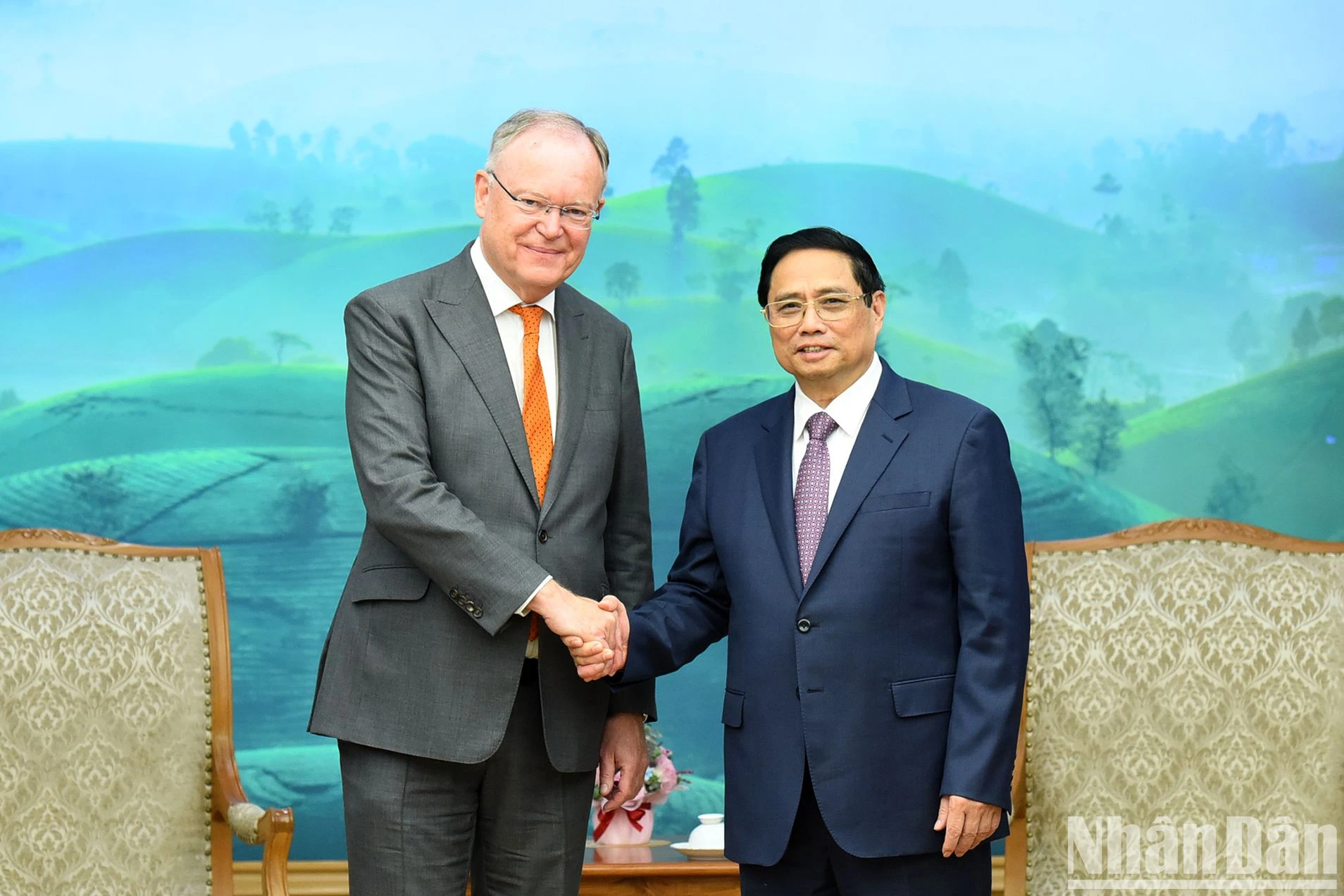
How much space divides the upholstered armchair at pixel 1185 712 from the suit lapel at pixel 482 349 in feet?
3.89

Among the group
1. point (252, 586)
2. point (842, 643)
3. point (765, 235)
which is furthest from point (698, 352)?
point (842, 643)

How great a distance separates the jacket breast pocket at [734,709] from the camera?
6.61ft

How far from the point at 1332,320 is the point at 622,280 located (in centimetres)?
208

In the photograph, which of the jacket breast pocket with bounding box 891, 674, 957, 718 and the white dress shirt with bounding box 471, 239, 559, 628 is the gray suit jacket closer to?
the white dress shirt with bounding box 471, 239, 559, 628

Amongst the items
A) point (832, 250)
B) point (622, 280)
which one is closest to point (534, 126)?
point (832, 250)

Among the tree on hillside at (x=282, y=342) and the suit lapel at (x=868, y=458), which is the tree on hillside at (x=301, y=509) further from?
the suit lapel at (x=868, y=458)

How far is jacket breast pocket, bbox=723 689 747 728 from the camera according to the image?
2.01m

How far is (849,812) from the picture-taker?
1894 millimetres

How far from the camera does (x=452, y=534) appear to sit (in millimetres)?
1878

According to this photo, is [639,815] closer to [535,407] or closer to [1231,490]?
[535,407]

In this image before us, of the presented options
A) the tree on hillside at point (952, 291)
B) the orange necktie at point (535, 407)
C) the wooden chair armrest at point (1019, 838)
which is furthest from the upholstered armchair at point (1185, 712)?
the tree on hillside at point (952, 291)

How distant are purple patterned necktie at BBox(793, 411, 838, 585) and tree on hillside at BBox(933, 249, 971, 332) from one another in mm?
1954

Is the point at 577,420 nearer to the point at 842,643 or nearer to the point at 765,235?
the point at 842,643

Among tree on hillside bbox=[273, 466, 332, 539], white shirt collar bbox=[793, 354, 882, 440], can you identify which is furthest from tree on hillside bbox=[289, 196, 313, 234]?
white shirt collar bbox=[793, 354, 882, 440]
